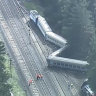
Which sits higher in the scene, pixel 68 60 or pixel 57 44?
pixel 68 60

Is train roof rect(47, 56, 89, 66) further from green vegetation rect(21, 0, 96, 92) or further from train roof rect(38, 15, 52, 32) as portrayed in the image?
train roof rect(38, 15, 52, 32)

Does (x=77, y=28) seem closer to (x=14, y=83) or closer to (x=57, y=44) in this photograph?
(x=57, y=44)

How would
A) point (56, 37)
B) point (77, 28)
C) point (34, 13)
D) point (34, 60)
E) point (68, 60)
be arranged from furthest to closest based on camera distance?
point (34, 13) → point (56, 37) → point (77, 28) → point (34, 60) → point (68, 60)

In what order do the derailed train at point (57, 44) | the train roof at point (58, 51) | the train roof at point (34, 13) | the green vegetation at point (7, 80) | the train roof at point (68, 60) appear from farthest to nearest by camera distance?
1. the train roof at point (34, 13)
2. the train roof at point (58, 51)
3. the derailed train at point (57, 44)
4. the train roof at point (68, 60)
5. the green vegetation at point (7, 80)

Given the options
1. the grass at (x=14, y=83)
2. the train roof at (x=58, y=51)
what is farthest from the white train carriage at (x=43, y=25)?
the grass at (x=14, y=83)

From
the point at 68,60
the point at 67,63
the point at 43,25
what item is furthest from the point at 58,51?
the point at 43,25

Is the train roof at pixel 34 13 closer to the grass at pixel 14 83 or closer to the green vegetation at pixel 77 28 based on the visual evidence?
the green vegetation at pixel 77 28

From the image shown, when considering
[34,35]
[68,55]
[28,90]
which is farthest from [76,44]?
[28,90]
